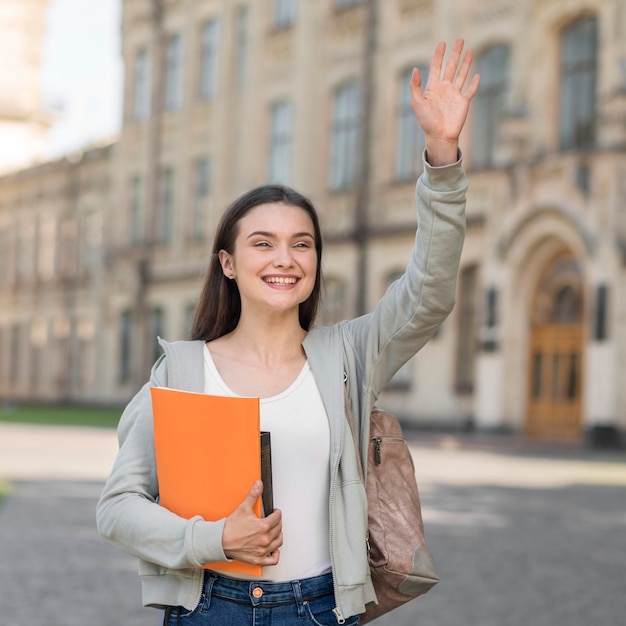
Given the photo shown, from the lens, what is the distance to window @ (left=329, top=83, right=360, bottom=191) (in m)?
34.3

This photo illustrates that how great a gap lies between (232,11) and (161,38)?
4866 millimetres

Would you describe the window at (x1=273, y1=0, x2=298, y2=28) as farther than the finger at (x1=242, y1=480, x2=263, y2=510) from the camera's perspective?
Yes

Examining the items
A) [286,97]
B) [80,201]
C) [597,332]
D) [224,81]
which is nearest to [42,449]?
[597,332]

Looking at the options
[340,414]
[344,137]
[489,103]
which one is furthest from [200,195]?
[340,414]

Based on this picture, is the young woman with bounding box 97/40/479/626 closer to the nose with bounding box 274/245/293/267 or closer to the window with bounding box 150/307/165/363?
the nose with bounding box 274/245/293/267

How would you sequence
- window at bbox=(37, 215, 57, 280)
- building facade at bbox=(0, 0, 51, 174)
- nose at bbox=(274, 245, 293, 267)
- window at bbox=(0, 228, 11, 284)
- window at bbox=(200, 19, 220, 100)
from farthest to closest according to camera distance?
building facade at bbox=(0, 0, 51, 174) → window at bbox=(0, 228, 11, 284) → window at bbox=(37, 215, 57, 280) → window at bbox=(200, 19, 220, 100) → nose at bbox=(274, 245, 293, 267)

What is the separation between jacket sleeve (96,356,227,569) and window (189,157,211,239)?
3814 cm

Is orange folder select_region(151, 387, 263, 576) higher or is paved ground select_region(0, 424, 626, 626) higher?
orange folder select_region(151, 387, 263, 576)

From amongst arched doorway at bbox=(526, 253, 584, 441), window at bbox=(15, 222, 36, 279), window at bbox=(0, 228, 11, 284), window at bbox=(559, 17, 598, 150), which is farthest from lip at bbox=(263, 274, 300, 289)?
window at bbox=(0, 228, 11, 284)

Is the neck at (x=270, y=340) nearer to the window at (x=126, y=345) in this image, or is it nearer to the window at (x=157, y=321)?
the window at (x=157, y=321)

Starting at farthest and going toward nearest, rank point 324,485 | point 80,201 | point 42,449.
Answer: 1. point 80,201
2. point 42,449
3. point 324,485

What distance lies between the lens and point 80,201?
5031 centimetres

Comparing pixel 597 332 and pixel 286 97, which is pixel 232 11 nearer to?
pixel 286 97

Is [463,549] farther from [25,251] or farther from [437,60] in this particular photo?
[25,251]
